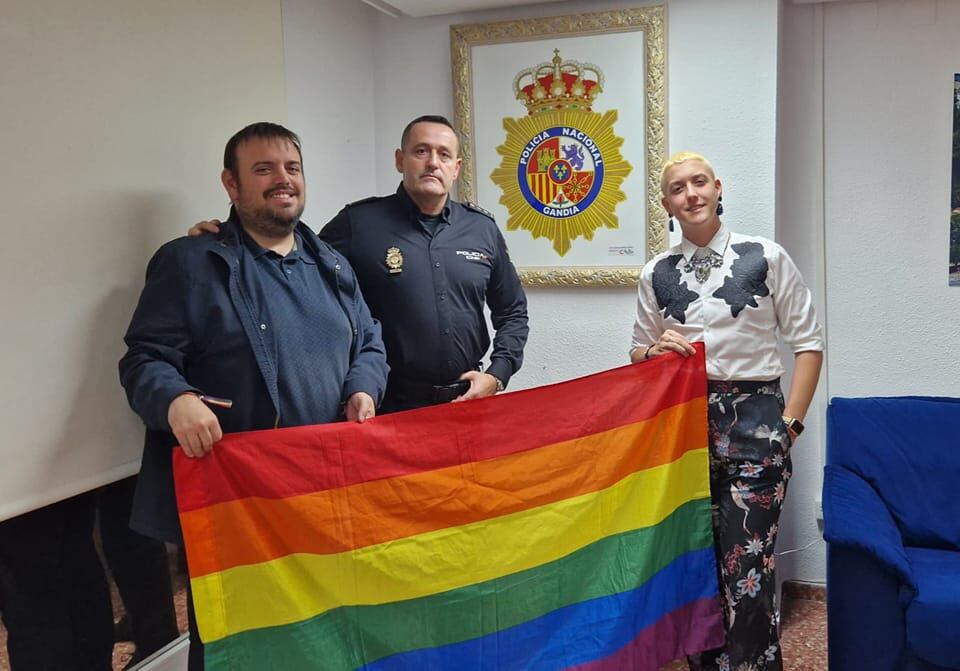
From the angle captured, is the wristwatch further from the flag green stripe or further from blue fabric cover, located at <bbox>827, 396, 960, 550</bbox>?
blue fabric cover, located at <bbox>827, 396, 960, 550</bbox>

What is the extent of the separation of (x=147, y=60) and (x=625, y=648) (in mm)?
1868

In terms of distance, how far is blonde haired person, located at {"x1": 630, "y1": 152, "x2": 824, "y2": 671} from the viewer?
2.28m

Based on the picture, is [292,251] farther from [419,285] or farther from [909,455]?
[909,455]

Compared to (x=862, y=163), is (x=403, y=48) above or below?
above

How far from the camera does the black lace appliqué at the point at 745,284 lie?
2285 millimetres

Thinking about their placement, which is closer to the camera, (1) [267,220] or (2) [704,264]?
(1) [267,220]

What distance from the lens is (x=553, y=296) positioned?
3252 mm

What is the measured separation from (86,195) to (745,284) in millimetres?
1615

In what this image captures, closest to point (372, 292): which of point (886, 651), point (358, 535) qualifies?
point (358, 535)

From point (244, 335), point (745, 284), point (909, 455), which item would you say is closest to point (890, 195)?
point (909, 455)

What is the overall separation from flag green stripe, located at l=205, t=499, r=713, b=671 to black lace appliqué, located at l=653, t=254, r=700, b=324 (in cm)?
51

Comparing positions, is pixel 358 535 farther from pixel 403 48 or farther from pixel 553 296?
pixel 403 48

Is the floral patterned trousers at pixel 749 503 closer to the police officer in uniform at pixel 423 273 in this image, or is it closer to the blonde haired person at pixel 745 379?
the blonde haired person at pixel 745 379

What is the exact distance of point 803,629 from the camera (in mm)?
3072
